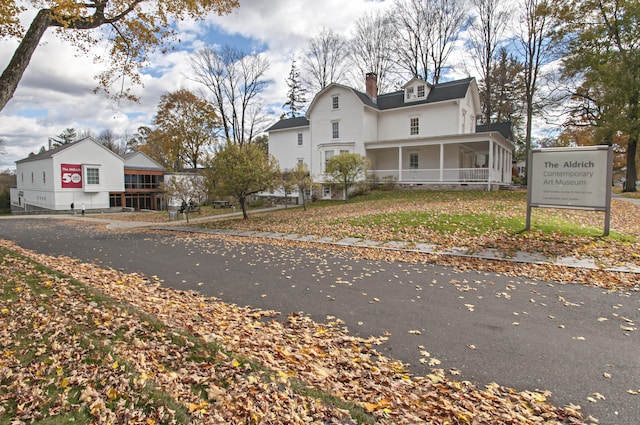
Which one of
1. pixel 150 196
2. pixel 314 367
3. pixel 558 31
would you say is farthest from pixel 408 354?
pixel 150 196

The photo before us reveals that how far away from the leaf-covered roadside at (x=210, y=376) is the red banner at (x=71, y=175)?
4035 cm

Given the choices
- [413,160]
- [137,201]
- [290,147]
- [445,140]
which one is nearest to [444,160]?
[413,160]

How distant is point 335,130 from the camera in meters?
29.6

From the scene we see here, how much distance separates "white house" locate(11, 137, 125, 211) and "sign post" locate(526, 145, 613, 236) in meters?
43.4

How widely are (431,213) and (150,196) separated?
1704 inches

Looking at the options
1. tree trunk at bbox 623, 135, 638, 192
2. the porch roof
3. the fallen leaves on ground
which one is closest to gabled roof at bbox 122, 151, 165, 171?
the porch roof

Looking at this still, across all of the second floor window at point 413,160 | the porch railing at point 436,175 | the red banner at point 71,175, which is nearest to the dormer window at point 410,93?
the second floor window at point 413,160

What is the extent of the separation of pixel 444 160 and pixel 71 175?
3892 centimetres

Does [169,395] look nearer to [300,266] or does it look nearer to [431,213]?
[300,266]

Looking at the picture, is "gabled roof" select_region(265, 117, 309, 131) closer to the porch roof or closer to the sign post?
the porch roof

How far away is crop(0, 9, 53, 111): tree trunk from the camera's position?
7594 millimetres

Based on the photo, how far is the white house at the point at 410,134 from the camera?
24.8m

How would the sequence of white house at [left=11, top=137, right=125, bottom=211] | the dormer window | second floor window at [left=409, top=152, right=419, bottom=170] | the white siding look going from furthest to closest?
white house at [left=11, top=137, right=125, bottom=211] < the white siding < the dormer window < second floor window at [left=409, top=152, right=419, bottom=170]

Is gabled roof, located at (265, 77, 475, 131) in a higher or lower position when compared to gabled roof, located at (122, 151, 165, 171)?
higher
